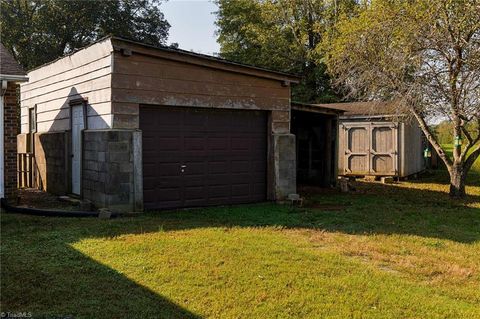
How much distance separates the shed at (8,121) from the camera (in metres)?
8.71

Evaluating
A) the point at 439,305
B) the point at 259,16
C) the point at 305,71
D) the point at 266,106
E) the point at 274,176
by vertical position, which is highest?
the point at 259,16

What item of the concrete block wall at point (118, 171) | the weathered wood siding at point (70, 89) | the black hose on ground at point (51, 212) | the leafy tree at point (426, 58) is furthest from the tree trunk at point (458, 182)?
the weathered wood siding at point (70, 89)

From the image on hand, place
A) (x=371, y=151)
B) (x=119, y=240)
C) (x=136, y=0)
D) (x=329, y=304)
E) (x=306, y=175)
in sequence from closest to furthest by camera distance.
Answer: (x=329, y=304) < (x=119, y=240) < (x=306, y=175) < (x=371, y=151) < (x=136, y=0)

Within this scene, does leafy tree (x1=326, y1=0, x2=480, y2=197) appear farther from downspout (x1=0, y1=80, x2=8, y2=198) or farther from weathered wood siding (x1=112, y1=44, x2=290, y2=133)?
downspout (x1=0, y1=80, x2=8, y2=198)

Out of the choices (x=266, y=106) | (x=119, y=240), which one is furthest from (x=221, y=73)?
(x=119, y=240)

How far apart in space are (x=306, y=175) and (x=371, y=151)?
3036mm

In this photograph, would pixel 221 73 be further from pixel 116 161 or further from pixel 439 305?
pixel 439 305

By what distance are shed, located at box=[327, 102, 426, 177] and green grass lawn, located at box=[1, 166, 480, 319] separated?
7.40 m

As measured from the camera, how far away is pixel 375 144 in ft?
53.3

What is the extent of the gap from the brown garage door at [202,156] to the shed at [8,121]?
8.80 feet

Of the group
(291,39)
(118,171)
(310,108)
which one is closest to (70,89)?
(118,171)

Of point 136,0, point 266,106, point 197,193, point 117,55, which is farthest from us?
point 136,0

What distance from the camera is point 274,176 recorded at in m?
10.4

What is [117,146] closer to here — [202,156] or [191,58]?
[202,156]
